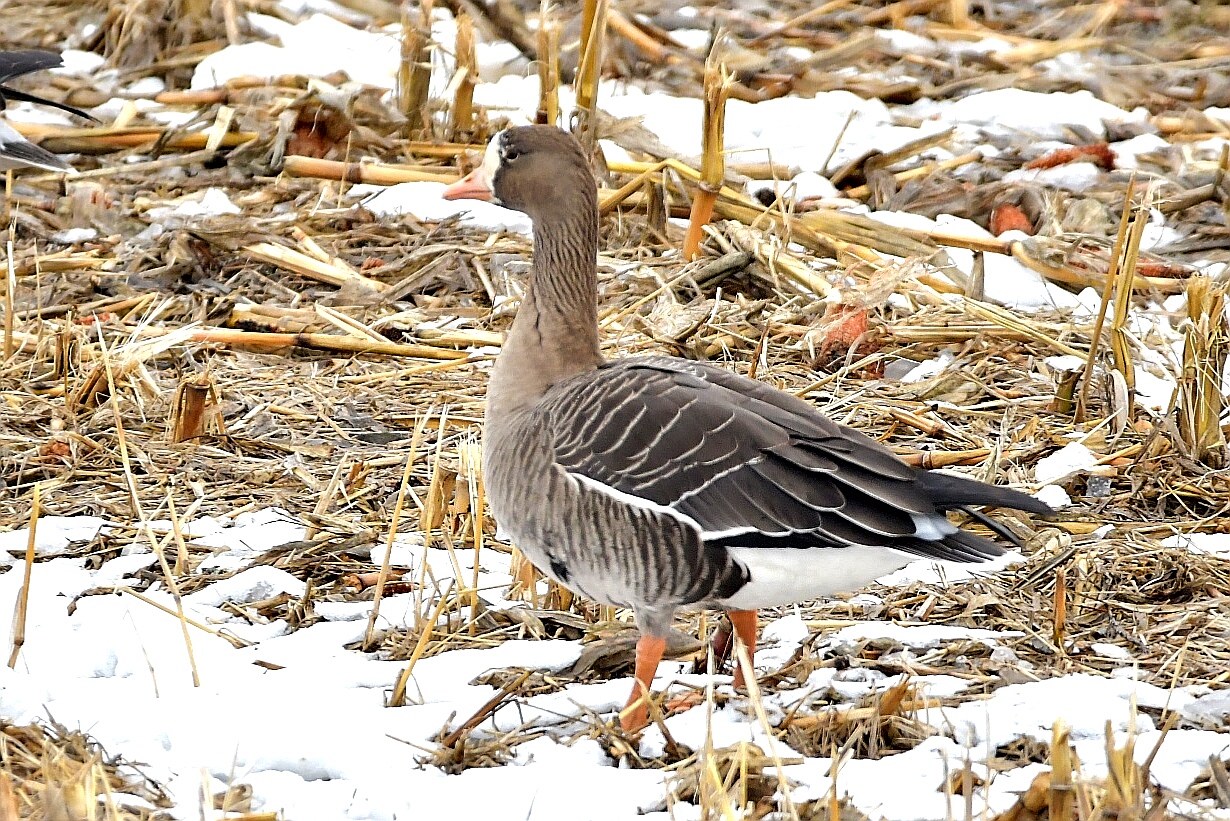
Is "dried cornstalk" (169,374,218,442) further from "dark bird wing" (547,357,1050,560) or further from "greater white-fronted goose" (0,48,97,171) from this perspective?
"greater white-fronted goose" (0,48,97,171)

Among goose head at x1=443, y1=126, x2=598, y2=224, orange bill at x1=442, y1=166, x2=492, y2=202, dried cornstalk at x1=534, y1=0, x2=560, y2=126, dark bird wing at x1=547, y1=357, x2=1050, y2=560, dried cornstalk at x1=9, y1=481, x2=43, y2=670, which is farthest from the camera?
dried cornstalk at x1=534, y1=0, x2=560, y2=126

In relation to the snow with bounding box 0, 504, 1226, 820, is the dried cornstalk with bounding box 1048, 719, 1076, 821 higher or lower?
higher

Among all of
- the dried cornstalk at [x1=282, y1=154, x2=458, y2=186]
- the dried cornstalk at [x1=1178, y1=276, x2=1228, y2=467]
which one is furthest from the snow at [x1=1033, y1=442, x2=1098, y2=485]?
the dried cornstalk at [x1=282, y1=154, x2=458, y2=186]

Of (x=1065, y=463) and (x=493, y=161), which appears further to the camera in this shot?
(x=1065, y=463)

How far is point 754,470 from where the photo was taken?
333 centimetres

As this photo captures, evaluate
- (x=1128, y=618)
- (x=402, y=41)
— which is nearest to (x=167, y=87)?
(x=402, y=41)

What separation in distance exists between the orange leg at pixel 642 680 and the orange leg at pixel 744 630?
235 millimetres

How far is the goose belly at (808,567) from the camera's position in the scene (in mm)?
3293

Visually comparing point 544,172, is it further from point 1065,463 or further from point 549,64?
point 549,64

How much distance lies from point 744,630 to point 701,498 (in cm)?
45

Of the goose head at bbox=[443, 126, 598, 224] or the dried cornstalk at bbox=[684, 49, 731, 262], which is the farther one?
the dried cornstalk at bbox=[684, 49, 731, 262]

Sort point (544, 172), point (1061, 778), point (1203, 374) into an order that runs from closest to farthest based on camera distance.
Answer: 1. point (1061, 778)
2. point (544, 172)
3. point (1203, 374)

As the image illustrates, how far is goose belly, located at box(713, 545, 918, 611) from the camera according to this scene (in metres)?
3.29

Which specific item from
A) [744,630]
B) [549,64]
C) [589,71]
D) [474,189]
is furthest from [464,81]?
[744,630]
